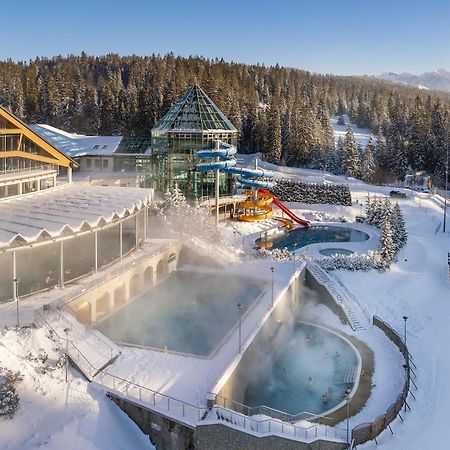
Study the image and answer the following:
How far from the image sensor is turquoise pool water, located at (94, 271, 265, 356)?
68.4 ft

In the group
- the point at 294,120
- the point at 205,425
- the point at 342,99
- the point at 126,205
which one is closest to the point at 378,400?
the point at 205,425

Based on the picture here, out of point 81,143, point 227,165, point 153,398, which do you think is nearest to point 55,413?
point 153,398

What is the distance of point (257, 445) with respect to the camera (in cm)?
1575

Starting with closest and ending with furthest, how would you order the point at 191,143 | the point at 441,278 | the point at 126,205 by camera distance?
the point at 126,205, the point at 441,278, the point at 191,143

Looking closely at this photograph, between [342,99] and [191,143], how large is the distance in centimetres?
9189

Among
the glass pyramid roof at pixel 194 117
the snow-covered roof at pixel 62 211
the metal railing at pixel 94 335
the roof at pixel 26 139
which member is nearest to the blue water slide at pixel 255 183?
the glass pyramid roof at pixel 194 117

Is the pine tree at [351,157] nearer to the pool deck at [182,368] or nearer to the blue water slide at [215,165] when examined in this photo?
the blue water slide at [215,165]

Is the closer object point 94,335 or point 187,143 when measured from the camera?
point 94,335

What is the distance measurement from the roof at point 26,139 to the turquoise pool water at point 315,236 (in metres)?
15.8

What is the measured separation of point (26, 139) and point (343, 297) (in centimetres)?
1879

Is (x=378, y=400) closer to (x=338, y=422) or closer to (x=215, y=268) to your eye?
(x=338, y=422)

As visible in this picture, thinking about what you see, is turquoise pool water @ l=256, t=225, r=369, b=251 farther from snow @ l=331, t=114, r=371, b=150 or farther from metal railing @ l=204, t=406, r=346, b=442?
snow @ l=331, t=114, r=371, b=150

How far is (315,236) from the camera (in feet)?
135

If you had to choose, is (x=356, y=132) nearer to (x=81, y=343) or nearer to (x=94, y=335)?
(x=94, y=335)
